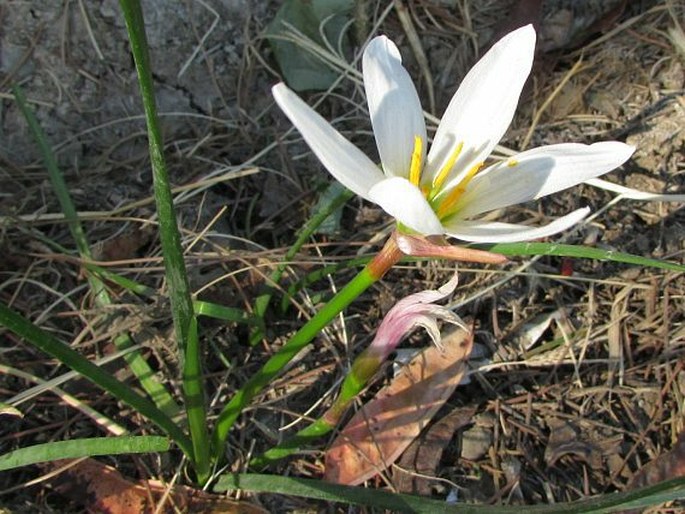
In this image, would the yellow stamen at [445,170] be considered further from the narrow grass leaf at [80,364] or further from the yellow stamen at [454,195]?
the narrow grass leaf at [80,364]

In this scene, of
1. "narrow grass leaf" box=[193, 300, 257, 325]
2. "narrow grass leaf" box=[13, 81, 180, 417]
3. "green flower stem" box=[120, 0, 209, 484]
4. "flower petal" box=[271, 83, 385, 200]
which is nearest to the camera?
"green flower stem" box=[120, 0, 209, 484]

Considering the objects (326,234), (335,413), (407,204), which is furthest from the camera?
(326,234)

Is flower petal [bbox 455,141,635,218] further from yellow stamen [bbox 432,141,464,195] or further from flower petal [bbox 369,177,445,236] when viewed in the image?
flower petal [bbox 369,177,445,236]

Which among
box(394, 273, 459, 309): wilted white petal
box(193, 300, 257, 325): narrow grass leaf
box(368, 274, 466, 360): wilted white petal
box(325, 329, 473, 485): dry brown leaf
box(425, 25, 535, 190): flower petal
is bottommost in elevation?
box(325, 329, 473, 485): dry brown leaf

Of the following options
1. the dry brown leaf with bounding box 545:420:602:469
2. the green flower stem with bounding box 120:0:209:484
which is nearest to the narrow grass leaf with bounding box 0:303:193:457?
the green flower stem with bounding box 120:0:209:484

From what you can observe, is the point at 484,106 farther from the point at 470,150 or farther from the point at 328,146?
the point at 328,146

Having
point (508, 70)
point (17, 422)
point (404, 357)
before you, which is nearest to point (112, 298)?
point (17, 422)

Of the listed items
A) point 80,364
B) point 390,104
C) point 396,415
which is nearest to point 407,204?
point 390,104
